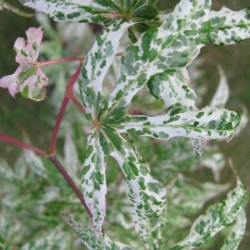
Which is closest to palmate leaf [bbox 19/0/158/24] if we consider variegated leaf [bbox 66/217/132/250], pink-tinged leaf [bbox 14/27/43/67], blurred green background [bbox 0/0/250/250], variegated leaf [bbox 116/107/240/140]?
pink-tinged leaf [bbox 14/27/43/67]

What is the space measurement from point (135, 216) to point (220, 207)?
159 millimetres

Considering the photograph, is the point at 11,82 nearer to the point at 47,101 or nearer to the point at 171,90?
the point at 171,90

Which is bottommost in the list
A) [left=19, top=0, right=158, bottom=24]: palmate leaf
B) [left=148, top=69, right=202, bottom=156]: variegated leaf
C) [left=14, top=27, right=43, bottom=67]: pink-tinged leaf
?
[left=148, top=69, right=202, bottom=156]: variegated leaf

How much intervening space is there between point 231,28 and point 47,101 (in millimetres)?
1635

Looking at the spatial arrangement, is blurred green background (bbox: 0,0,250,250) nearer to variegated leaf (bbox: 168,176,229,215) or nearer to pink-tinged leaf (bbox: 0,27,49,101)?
variegated leaf (bbox: 168,176,229,215)

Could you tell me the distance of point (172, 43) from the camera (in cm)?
68

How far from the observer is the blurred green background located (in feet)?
7.59

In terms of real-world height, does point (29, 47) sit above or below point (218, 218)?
above

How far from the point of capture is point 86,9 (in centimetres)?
74

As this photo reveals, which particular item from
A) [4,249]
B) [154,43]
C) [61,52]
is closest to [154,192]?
[154,43]

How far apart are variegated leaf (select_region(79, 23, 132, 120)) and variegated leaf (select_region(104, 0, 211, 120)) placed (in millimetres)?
25

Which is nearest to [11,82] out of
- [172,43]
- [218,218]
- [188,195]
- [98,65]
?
[98,65]

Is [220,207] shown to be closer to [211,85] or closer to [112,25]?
[112,25]

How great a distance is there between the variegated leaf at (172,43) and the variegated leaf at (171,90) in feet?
0.11
